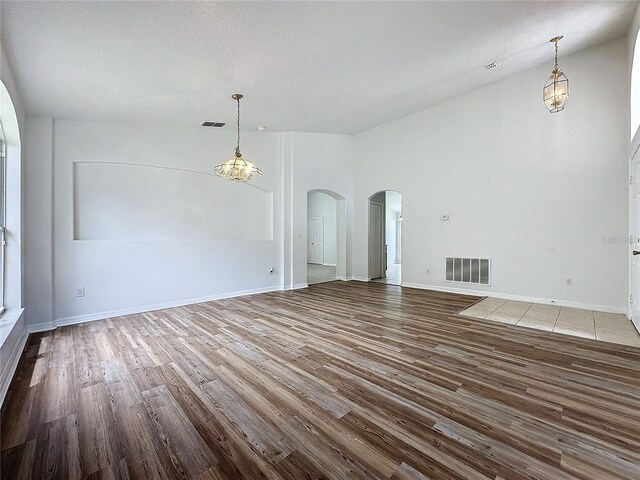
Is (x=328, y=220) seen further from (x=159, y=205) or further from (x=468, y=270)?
(x=159, y=205)

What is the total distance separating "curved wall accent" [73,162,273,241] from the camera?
4895mm

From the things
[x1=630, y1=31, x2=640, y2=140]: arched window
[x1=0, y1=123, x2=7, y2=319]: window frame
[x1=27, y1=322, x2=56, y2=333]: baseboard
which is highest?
[x1=630, y1=31, x2=640, y2=140]: arched window

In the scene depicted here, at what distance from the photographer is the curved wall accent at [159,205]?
16.1ft

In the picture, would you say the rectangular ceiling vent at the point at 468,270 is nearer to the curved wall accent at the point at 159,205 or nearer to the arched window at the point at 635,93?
the arched window at the point at 635,93

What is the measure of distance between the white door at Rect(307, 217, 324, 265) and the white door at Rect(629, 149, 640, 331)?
9.74 metres

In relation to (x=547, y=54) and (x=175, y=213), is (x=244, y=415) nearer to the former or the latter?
(x=175, y=213)

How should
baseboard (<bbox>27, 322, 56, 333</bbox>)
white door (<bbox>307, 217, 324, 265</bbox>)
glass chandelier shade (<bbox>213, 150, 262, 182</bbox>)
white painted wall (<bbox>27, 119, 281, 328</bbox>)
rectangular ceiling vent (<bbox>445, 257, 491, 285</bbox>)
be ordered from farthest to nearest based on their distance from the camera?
white door (<bbox>307, 217, 324, 265</bbox>)
rectangular ceiling vent (<bbox>445, 257, 491, 285</bbox>)
glass chandelier shade (<bbox>213, 150, 262, 182</bbox>)
white painted wall (<bbox>27, 119, 281, 328</bbox>)
baseboard (<bbox>27, 322, 56, 333</bbox>)

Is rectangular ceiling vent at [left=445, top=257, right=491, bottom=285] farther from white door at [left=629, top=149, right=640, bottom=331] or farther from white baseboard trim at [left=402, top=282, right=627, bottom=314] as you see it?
white door at [left=629, top=149, right=640, bottom=331]

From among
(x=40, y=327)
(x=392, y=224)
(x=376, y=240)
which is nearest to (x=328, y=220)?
(x=392, y=224)

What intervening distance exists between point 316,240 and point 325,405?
36.5 feet

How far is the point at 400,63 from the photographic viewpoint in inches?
164

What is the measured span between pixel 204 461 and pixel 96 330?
357cm

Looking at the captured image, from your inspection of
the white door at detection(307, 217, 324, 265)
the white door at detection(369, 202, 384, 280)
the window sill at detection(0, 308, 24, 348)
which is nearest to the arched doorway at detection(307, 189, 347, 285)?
the white door at detection(307, 217, 324, 265)

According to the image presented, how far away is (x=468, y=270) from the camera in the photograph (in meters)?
6.11
